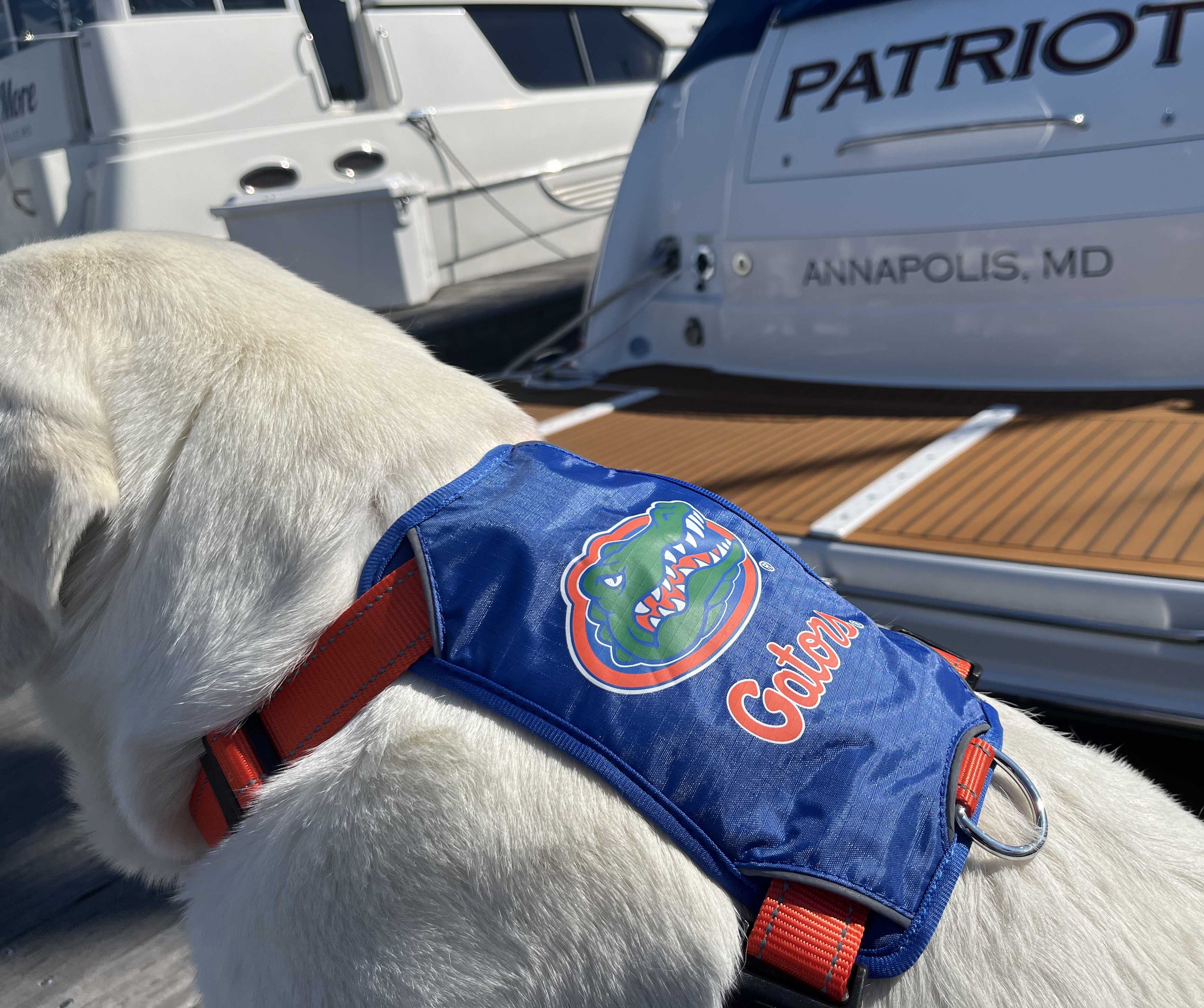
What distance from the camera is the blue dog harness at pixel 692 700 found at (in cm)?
107

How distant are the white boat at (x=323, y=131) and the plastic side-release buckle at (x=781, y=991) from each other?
212 inches

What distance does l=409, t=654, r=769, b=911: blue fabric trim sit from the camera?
1.07m

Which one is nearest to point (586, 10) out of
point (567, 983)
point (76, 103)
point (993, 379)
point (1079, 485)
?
point (76, 103)

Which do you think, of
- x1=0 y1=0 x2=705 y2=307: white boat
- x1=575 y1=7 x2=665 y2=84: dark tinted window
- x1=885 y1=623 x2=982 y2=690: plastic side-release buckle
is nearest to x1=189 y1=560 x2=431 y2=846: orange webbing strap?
x1=885 y1=623 x2=982 y2=690: plastic side-release buckle

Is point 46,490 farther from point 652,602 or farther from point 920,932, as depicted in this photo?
point 920,932

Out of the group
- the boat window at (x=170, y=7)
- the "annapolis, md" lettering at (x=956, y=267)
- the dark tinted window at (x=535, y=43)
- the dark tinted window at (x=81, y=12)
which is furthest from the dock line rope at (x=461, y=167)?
the "annapolis, md" lettering at (x=956, y=267)

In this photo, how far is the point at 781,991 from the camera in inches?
41.4

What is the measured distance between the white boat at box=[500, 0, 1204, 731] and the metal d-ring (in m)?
1.02

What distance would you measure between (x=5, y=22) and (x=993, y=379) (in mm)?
7470

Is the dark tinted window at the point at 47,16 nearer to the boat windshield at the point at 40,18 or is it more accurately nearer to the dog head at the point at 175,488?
the boat windshield at the point at 40,18

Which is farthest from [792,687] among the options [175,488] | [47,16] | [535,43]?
[535,43]

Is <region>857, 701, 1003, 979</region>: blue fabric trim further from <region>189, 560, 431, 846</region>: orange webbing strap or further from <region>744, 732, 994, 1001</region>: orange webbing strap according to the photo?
<region>189, 560, 431, 846</region>: orange webbing strap

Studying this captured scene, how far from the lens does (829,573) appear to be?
2439 millimetres

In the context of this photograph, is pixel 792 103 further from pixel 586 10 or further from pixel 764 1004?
pixel 586 10
